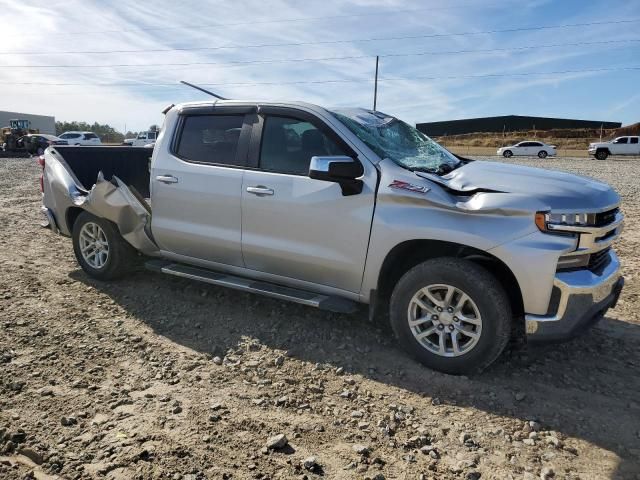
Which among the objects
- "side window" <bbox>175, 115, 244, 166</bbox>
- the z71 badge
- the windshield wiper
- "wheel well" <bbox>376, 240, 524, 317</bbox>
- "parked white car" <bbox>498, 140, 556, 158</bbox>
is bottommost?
"wheel well" <bbox>376, 240, 524, 317</bbox>

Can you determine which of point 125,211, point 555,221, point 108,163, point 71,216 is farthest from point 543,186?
point 108,163

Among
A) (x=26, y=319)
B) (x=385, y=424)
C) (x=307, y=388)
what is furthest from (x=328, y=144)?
(x=26, y=319)

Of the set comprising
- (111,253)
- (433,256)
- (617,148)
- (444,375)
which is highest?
(617,148)

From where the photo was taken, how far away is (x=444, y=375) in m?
3.59

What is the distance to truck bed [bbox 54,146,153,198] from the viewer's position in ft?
19.9

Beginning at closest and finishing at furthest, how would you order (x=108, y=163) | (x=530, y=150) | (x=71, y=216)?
(x=71, y=216)
(x=108, y=163)
(x=530, y=150)

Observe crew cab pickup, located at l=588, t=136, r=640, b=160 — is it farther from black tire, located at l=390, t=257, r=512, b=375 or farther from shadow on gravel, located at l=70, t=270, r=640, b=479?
black tire, located at l=390, t=257, r=512, b=375

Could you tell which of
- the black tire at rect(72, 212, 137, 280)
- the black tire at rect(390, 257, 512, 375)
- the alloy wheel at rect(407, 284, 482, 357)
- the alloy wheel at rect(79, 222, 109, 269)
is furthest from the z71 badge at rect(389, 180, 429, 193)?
the alloy wheel at rect(79, 222, 109, 269)

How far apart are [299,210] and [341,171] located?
1.72 feet

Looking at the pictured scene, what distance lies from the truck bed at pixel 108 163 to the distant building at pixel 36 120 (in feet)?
242

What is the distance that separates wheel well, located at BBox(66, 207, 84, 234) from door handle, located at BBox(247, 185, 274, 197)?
8.32 feet

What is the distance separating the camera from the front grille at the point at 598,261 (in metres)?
3.38

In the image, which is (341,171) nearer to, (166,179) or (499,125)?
(166,179)

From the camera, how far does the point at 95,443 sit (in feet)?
9.20
